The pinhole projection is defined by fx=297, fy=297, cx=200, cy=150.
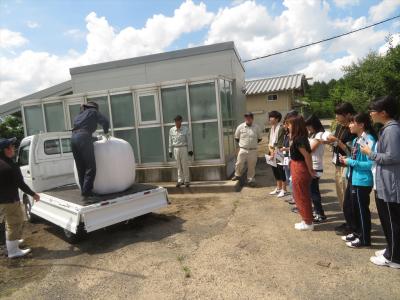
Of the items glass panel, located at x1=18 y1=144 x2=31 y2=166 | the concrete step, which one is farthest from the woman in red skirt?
glass panel, located at x1=18 y1=144 x2=31 y2=166

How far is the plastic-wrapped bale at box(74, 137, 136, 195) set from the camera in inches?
188

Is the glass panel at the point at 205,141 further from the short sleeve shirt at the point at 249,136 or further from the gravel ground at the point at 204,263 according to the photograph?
the gravel ground at the point at 204,263

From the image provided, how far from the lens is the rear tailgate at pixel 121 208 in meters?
4.25

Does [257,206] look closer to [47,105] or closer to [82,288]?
[82,288]

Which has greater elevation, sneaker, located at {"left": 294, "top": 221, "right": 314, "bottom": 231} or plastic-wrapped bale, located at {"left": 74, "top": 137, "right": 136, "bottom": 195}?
plastic-wrapped bale, located at {"left": 74, "top": 137, "right": 136, "bottom": 195}

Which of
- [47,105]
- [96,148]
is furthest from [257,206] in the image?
[47,105]

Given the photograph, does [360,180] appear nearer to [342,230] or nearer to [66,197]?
[342,230]

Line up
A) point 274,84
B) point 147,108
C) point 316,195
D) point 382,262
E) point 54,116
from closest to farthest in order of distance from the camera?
point 382,262
point 316,195
point 147,108
point 54,116
point 274,84

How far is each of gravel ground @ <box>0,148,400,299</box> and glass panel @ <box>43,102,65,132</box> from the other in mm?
4299

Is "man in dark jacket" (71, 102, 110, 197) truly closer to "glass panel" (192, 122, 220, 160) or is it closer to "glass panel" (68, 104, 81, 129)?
"glass panel" (192, 122, 220, 160)

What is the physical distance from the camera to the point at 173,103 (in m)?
7.99

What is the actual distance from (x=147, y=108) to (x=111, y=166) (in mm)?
3675

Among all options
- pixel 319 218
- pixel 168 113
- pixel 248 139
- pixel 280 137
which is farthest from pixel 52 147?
pixel 319 218

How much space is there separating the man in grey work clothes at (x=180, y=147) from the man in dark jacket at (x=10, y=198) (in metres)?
3.54
